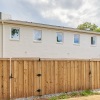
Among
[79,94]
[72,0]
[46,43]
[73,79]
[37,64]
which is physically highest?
[72,0]

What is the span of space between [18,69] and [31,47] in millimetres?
12841

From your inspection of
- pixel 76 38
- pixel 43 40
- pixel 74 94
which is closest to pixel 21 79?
pixel 74 94

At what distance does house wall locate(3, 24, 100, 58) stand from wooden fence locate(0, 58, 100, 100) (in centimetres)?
1050

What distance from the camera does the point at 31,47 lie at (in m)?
A: 23.3

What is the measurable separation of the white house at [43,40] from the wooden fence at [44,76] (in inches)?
412

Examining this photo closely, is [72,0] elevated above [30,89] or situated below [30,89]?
above

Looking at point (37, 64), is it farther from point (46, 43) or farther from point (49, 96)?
point (46, 43)

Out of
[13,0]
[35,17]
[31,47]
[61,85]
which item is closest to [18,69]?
[61,85]

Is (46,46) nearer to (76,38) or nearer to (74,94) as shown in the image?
(76,38)

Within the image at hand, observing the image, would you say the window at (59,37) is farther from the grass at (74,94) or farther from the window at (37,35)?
the grass at (74,94)

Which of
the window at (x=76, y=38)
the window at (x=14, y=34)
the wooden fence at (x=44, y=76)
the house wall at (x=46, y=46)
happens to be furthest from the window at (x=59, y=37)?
the wooden fence at (x=44, y=76)

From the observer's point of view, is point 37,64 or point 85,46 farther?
point 85,46

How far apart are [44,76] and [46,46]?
13.3m

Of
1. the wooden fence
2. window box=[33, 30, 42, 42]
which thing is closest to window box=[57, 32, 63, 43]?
window box=[33, 30, 42, 42]
